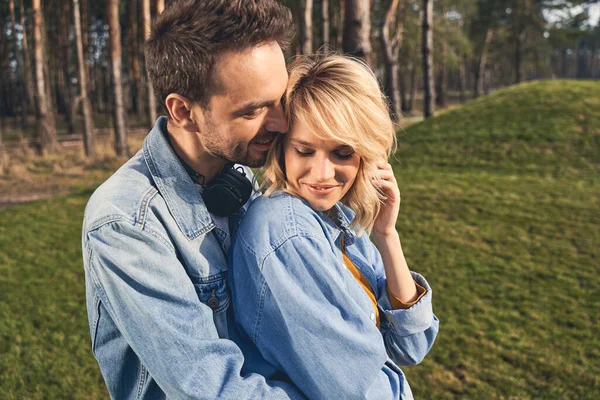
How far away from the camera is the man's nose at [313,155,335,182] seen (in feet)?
6.56

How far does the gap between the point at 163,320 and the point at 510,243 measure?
6957mm

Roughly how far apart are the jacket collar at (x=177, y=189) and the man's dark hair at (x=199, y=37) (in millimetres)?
262

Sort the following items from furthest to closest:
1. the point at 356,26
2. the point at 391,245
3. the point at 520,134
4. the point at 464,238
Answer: the point at 520,134
the point at 464,238
the point at 356,26
the point at 391,245

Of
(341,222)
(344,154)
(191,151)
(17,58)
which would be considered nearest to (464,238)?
(341,222)

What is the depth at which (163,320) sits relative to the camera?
5.18ft

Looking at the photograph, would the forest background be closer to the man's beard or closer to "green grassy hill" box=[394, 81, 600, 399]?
"green grassy hill" box=[394, 81, 600, 399]

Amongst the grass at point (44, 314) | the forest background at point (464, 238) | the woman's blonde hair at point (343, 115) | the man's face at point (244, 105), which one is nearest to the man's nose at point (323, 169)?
the woman's blonde hair at point (343, 115)

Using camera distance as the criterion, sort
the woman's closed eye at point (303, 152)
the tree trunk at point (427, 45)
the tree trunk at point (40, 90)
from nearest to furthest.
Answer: the woman's closed eye at point (303, 152) < the tree trunk at point (40, 90) < the tree trunk at point (427, 45)

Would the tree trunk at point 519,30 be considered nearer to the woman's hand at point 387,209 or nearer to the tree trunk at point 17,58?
the tree trunk at point 17,58

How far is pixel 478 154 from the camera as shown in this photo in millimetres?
12164

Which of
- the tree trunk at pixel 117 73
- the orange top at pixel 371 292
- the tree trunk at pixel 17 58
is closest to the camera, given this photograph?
the orange top at pixel 371 292

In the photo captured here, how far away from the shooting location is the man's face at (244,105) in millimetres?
2006

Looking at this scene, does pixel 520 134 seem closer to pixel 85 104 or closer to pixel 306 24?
pixel 306 24

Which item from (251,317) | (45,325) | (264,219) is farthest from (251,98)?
(45,325)
